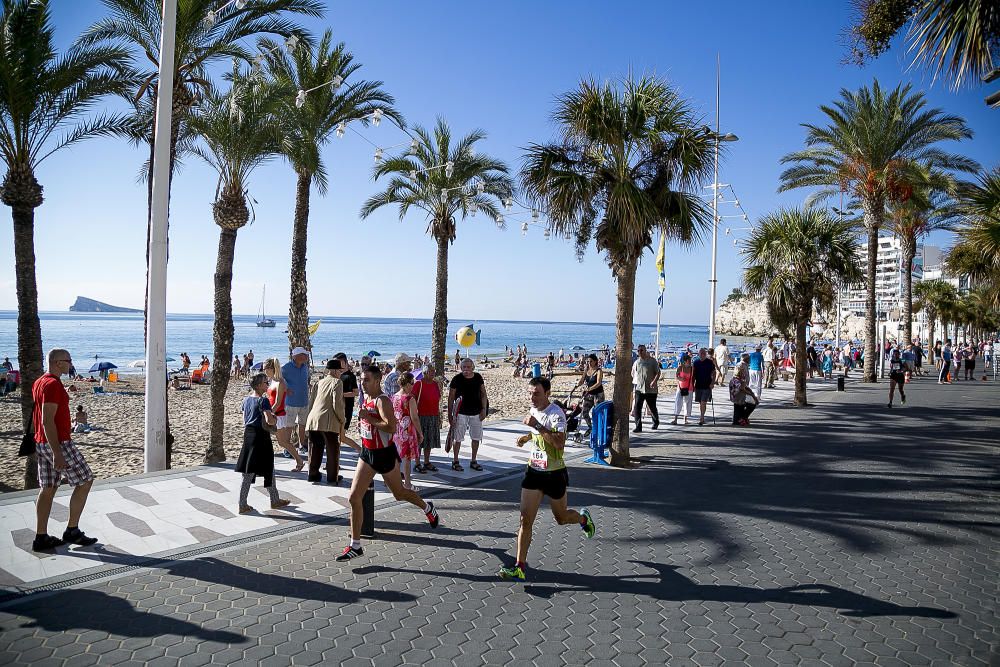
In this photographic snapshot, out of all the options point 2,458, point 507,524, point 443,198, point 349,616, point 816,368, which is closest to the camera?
point 349,616

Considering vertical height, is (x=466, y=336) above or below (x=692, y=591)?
above

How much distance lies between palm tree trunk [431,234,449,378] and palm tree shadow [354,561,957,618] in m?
11.5

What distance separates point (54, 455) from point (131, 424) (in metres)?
14.8

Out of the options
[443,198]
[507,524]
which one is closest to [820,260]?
[443,198]

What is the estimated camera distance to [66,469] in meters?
5.25

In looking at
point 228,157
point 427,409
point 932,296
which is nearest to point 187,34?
point 228,157

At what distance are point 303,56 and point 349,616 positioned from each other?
13.0 m

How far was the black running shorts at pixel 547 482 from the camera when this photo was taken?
5.12 m

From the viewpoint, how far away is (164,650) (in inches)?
148

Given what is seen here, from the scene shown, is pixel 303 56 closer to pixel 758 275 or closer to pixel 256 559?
pixel 256 559

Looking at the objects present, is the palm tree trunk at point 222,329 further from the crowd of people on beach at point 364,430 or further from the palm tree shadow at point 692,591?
the palm tree shadow at point 692,591

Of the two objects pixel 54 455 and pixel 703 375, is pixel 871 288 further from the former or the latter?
pixel 54 455

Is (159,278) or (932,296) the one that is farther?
(932,296)

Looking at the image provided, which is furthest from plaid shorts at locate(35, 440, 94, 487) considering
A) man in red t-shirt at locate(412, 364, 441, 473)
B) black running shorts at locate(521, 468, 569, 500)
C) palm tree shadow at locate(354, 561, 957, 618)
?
A: man in red t-shirt at locate(412, 364, 441, 473)
